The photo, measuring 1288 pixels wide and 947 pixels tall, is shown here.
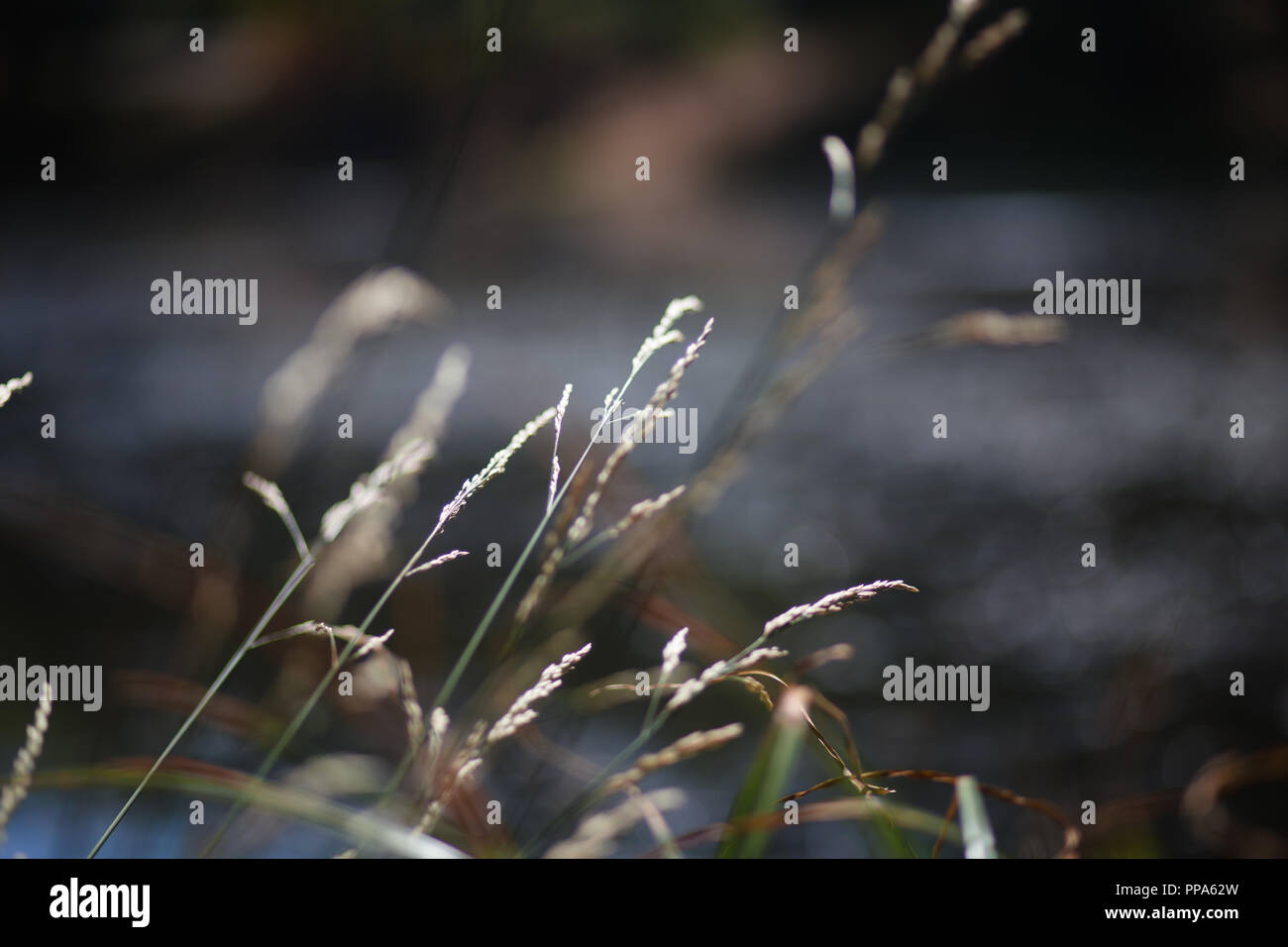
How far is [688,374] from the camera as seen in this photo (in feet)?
8.08

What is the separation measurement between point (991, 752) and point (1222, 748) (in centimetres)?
31

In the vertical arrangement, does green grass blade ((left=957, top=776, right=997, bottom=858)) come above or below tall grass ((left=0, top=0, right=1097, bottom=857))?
below

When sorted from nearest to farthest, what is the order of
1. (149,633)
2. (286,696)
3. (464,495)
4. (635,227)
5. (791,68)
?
(464,495) → (286,696) → (149,633) → (635,227) → (791,68)

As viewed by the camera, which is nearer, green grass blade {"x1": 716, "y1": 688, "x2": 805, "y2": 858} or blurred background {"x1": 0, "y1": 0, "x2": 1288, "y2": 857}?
green grass blade {"x1": 716, "y1": 688, "x2": 805, "y2": 858}

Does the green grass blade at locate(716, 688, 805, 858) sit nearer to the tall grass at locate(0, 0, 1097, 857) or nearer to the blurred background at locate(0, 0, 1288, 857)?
the tall grass at locate(0, 0, 1097, 857)

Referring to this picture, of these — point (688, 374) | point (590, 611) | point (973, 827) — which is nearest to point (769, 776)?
point (973, 827)

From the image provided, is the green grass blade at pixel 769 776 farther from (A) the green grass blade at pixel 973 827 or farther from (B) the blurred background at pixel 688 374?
(B) the blurred background at pixel 688 374

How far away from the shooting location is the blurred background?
4.12 ft

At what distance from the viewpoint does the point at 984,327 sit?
578 millimetres

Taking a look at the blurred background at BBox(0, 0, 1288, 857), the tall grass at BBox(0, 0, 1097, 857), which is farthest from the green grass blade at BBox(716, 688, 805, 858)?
the blurred background at BBox(0, 0, 1288, 857)

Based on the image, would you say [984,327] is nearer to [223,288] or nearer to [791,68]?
[223,288]

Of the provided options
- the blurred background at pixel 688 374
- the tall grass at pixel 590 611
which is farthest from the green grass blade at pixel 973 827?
the blurred background at pixel 688 374
